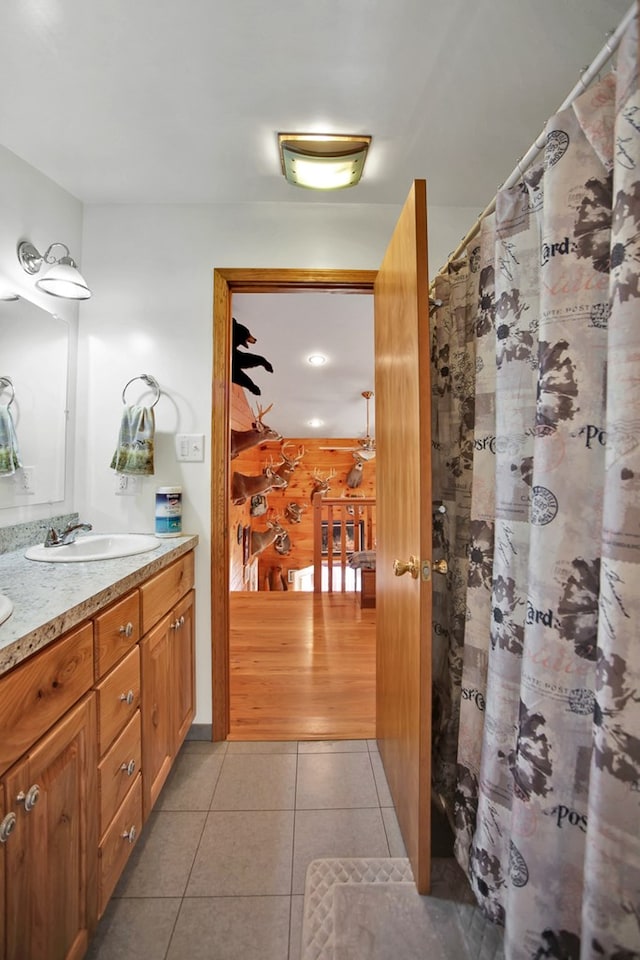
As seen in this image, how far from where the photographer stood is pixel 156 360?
1.77m

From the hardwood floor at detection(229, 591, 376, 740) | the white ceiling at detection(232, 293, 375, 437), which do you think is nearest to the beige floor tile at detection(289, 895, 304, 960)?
the hardwood floor at detection(229, 591, 376, 740)

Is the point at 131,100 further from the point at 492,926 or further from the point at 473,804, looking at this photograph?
the point at 492,926

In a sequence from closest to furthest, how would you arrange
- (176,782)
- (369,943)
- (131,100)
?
1. (369,943)
2. (131,100)
3. (176,782)

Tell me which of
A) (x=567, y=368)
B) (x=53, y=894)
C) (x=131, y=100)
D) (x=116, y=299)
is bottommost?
(x=53, y=894)

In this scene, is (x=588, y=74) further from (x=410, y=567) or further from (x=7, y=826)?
(x=7, y=826)

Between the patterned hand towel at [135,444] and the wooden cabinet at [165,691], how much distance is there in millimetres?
591

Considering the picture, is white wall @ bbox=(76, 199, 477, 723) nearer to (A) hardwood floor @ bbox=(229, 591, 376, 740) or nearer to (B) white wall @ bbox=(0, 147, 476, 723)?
(B) white wall @ bbox=(0, 147, 476, 723)

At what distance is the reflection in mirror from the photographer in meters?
1.43

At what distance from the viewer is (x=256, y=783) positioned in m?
1.50

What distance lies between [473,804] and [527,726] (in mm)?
481

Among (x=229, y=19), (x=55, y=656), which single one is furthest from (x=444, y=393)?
(x=55, y=656)

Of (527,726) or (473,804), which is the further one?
(473,804)

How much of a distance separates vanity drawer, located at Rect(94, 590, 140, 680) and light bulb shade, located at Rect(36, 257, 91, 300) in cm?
120

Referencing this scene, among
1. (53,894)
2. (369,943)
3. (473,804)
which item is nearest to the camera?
(53,894)
